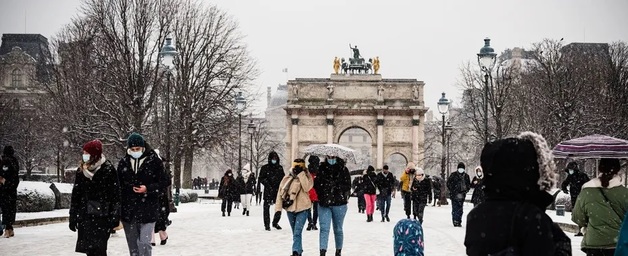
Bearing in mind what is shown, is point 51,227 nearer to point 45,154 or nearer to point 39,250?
point 39,250

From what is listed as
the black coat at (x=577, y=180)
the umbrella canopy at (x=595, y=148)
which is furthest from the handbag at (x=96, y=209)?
the black coat at (x=577, y=180)

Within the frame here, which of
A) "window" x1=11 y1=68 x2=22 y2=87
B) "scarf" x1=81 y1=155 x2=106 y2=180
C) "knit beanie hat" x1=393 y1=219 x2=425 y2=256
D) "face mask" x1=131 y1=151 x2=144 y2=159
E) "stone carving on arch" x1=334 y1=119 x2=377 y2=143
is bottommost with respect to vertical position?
"knit beanie hat" x1=393 y1=219 x2=425 y2=256

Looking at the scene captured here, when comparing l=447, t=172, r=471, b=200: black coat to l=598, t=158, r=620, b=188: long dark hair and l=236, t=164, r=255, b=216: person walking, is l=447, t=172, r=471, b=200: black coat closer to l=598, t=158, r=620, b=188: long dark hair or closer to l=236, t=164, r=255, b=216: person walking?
l=236, t=164, r=255, b=216: person walking

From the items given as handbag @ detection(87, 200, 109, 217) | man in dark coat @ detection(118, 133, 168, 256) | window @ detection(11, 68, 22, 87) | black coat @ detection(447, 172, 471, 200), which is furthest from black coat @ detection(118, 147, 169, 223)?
window @ detection(11, 68, 22, 87)

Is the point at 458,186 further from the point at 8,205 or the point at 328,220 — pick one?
the point at 8,205

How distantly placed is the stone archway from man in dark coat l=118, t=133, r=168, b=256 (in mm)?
52899

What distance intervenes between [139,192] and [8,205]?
680cm

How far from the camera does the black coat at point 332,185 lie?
40.4ft

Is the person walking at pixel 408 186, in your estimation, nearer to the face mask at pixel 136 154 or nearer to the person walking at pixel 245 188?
the person walking at pixel 245 188

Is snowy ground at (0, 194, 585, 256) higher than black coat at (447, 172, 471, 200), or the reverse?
black coat at (447, 172, 471, 200)

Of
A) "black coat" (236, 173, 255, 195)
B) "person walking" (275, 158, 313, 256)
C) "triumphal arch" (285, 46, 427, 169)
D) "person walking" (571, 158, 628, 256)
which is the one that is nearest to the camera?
"person walking" (571, 158, 628, 256)

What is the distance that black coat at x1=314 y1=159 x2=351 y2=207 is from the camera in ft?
40.4

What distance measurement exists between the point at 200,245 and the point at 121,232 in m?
3.43

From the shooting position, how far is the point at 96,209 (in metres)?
9.05
